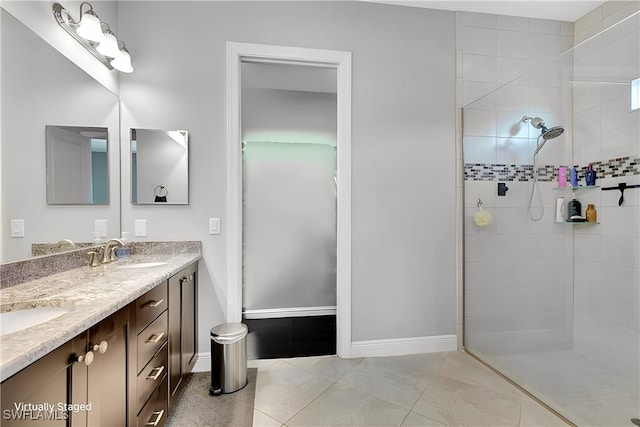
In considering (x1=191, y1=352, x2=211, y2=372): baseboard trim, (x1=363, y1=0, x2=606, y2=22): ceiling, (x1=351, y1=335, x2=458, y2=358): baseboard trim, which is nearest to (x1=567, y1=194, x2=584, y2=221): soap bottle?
(x1=351, y1=335, x2=458, y2=358): baseboard trim

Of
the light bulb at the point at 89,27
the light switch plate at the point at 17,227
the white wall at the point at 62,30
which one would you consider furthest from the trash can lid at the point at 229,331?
the light bulb at the point at 89,27

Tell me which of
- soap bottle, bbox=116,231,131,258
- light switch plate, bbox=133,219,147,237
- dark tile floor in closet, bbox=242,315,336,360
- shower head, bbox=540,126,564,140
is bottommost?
dark tile floor in closet, bbox=242,315,336,360

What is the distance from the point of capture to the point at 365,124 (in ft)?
8.05

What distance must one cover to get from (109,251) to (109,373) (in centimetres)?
112

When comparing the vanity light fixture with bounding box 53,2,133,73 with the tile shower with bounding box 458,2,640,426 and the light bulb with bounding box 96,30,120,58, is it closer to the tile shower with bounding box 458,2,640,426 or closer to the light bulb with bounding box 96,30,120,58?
the light bulb with bounding box 96,30,120,58

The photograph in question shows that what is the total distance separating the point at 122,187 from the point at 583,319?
3.00 m

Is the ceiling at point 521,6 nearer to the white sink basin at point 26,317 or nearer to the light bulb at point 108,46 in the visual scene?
the light bulb at point 108,46

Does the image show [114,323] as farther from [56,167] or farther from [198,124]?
[198,124]

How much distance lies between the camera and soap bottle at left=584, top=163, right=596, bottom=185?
5.56ft

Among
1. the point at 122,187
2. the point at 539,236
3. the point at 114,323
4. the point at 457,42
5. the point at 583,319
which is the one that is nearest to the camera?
the point at 114,323

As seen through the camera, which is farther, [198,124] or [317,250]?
[317,250]

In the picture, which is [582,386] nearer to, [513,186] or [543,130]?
[513,186]

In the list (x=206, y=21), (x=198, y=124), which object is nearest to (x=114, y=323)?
(x=198, y=124)

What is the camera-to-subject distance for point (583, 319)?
174 cm
